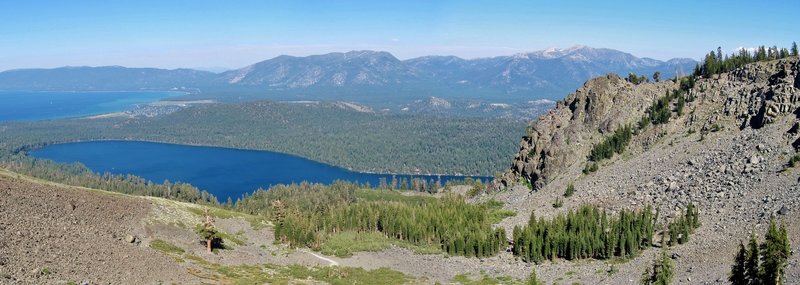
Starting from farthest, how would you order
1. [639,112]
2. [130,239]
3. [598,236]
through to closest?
1. [639,112]
2. [598,236]
3. [130,239]

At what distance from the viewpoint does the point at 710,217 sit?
106 meters

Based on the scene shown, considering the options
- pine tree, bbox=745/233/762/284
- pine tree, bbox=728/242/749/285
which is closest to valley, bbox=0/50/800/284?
pine tree, bbox=728/242/749/285

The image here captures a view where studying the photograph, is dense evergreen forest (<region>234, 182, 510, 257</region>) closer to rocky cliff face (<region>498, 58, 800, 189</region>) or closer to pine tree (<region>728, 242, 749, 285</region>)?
rocky cliff face (<region>498, 58, 800, 189</region>)

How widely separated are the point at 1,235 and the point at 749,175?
4709 inches

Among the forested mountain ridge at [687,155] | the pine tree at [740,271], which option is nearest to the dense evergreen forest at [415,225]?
the forested mountain ridge at [687,155]

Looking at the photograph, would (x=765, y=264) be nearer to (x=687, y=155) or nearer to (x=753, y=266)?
(x=753, y=266)

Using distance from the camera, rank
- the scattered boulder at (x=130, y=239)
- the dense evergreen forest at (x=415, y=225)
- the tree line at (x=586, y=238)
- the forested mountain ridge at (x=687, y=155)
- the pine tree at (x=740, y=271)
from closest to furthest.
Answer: the pine tree at (x=740, y=271)
the scattered boulder at (x=130, y=239)
the forested mountain ridge at (x=687, y=155)
the tree line at (x=586, y=238)
the dense evergreen forest at (x=415, y=225)

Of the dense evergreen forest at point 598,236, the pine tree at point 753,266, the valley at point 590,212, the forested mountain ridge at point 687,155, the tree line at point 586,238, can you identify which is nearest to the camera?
the pine tree at point 753,266

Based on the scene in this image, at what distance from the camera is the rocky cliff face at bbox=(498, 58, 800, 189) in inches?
5261

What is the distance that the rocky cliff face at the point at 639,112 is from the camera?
133625mm

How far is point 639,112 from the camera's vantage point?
169 m

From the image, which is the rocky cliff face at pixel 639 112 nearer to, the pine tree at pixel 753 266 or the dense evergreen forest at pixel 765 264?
the dense evergreen forest at pixel 765 264

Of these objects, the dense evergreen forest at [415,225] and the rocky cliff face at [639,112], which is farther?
the rocky cliff face at [639,112]

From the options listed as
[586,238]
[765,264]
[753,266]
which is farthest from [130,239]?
[765,264]
